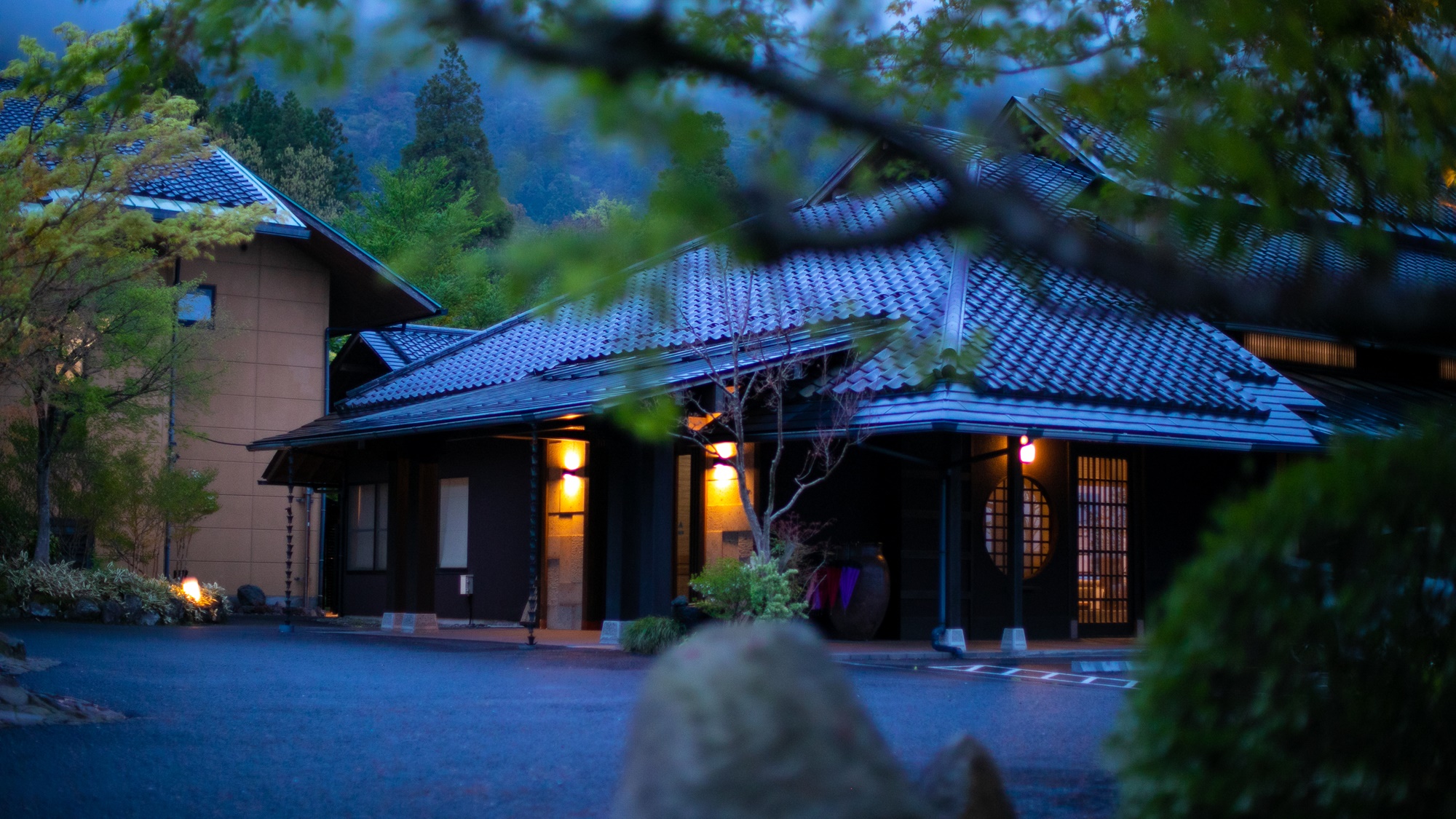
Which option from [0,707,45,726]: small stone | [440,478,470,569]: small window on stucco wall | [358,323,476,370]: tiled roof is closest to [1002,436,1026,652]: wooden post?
[440,478,470,569]: small window on stucco wall

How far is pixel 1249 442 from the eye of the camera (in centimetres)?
1438

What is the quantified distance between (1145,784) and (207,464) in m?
22.8

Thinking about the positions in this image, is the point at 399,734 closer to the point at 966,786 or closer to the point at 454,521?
the point at 966,786

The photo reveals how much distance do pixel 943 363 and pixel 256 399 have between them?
16.4m

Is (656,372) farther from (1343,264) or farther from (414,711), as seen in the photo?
(1343,264)

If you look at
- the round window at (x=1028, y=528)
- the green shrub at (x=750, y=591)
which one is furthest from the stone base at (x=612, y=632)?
the round window at (x=1028, y=528)

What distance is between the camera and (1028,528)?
16.0m

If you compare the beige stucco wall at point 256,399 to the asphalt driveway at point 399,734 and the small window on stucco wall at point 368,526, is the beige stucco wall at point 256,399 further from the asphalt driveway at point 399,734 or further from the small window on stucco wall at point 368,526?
the asphalt driveway at point 399,734

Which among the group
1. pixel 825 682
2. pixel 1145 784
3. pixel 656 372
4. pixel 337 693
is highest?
pixel 656 372

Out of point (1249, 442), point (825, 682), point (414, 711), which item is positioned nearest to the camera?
point (825, 682)

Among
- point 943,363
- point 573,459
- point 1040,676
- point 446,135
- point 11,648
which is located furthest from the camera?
point 446,135

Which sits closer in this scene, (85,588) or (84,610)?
(84,610)

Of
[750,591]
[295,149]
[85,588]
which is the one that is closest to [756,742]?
[750,591]

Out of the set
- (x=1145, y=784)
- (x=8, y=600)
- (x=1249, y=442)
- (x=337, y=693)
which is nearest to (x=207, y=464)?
(x=8, y=600)
